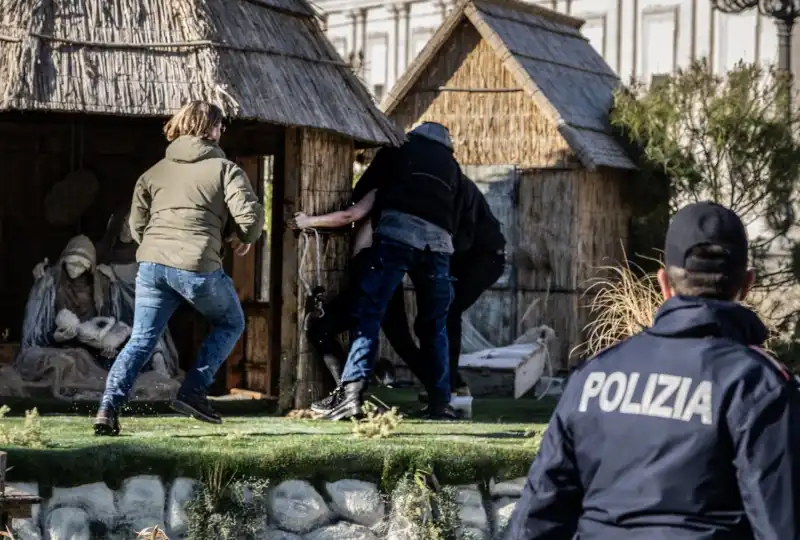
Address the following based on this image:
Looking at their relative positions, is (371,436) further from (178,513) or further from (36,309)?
(36,309)

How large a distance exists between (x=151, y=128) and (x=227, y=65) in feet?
8.31

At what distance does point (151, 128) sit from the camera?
12.8m

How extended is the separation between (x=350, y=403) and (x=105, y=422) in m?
2.10

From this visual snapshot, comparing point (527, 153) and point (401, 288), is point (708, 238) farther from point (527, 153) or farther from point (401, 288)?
point (527, 153)

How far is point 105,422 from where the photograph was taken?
8.80 m

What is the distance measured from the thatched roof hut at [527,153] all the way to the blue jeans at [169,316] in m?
5.78

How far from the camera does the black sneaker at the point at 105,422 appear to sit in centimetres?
881

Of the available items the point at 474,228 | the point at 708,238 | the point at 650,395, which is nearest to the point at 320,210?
the point at 474,228

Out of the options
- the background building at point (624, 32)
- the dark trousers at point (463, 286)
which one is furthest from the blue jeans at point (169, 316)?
the background building at point (624, 32)

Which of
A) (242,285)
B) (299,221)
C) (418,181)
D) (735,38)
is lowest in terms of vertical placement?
(242,285)

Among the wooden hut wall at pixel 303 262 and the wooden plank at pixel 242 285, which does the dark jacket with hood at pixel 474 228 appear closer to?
the wooden hut wall at pixel 303 262

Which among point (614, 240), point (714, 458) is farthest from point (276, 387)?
point (714, 458)

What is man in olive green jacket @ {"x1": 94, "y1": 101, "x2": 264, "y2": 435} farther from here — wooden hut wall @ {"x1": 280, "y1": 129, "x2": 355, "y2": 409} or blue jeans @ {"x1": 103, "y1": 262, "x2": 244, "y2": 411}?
wooden hut wall @ {"x1": 280, "y1": 129, "x2": 355, "y2": 409}

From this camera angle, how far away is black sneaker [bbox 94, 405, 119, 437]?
8.81m
